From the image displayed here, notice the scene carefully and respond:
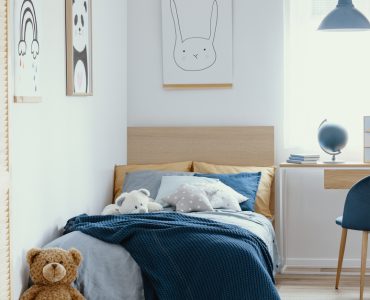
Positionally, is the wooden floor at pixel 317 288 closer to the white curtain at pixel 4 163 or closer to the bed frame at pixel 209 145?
the bed frame at pixel 209 145

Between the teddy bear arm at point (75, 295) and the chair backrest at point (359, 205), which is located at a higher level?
the chair backrest at point (359, 205)

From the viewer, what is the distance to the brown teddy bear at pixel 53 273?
11.7ft

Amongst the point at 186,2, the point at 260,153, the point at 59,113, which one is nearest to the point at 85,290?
the point at 59,113

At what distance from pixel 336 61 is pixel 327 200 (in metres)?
0.95

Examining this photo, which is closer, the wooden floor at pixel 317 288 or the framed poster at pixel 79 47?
the framed poster at pixel 79 47

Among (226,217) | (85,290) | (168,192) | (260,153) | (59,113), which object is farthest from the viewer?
(260,153)

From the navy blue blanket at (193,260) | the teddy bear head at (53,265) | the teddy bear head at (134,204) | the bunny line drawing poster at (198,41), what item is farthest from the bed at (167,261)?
the bunny line drawing poster at (198,41)

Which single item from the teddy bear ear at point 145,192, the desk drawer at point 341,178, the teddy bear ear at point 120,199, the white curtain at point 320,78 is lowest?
the teddy bear ear at point 120,199

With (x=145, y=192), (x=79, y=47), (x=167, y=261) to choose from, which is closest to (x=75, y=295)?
(x=167, y=261)

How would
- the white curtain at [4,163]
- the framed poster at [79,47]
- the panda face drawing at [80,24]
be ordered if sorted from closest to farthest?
the white curtain at [4,163] → the framed poster at [79,47] → the panda face drawing at [80,24]

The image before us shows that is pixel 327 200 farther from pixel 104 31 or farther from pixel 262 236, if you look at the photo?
pixel 104 31

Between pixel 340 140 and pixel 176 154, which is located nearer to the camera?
pixel 340 140

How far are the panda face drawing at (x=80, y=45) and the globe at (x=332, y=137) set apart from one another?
62.5 inches

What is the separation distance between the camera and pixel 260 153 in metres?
5.62
